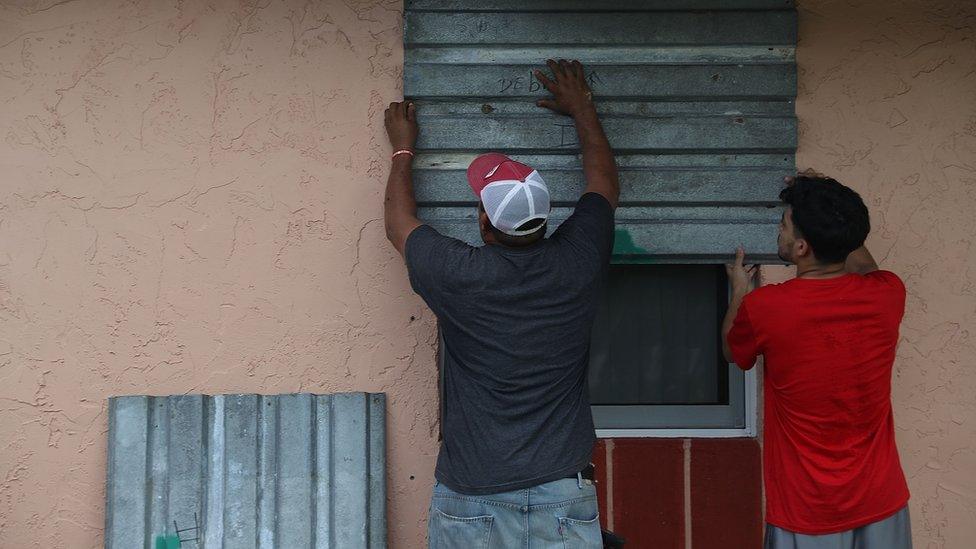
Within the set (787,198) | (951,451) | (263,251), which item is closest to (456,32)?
(263,251)

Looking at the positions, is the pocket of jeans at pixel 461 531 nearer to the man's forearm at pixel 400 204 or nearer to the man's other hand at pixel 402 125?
the man's forearm at pixel 400 204

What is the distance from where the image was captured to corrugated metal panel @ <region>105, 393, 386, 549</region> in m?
3.13

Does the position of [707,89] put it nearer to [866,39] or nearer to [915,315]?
[866,39]

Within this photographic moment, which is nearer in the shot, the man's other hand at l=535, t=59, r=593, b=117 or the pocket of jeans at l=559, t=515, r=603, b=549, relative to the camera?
the pocket of jeans at l=559, t=515, r=603, b=549

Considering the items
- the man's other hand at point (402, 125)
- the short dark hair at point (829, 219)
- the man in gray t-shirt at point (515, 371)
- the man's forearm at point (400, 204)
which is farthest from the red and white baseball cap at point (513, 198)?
the short dark hair at point (829, 219)

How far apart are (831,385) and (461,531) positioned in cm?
111

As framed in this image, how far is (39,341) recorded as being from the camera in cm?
324

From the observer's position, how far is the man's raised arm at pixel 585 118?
313cm

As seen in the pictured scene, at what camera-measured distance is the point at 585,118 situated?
3229 mm

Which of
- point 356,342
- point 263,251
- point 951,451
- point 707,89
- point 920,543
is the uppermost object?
point 707,89

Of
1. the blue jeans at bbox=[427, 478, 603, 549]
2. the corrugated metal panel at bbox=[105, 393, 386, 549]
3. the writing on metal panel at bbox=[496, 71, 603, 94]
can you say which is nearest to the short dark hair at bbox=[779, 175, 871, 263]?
the writing on metal panel at bbox=[496, 71, 603, 94]

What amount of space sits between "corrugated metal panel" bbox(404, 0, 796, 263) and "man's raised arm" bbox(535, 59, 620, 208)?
5 cm

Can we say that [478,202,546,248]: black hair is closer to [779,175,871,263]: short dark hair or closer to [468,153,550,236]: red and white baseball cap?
[468,153,550,236]: red and white baseball cap

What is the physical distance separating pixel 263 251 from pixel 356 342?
43 cm
